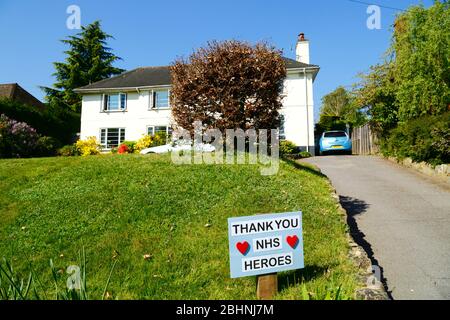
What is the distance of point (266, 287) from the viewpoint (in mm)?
3545

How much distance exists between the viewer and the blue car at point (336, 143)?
20500 mm

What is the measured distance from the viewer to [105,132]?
83.4ft

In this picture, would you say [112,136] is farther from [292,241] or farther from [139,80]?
[292,241]

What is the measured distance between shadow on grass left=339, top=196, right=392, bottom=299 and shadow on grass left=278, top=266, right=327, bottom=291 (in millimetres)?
937

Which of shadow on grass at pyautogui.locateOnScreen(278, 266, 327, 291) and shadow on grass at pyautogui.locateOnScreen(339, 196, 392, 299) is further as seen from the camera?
shadow on grass at pyautogui.locateOnScreen(339, 196, 392, 299)

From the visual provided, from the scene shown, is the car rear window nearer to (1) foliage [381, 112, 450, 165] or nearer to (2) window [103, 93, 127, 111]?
(1) foliage [381, 112, 450, 165]

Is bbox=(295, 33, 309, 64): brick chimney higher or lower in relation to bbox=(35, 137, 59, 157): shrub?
higher

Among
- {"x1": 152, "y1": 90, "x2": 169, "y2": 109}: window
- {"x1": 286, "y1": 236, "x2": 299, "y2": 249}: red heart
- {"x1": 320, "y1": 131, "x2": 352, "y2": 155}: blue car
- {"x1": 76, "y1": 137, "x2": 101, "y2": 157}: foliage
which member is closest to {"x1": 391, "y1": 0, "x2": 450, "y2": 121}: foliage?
{"x1": 320, "y1": 131, "x2": 352, "y2": 155}: blue car

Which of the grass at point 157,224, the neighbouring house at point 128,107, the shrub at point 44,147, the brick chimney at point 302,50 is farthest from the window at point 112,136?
the grass at point 157,224

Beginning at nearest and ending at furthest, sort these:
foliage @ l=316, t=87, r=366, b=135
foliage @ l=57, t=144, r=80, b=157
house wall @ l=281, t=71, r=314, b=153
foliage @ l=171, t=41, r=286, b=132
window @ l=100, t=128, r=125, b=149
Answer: foliage @ l=171, t=41, r=286, b=132, foliage @ l=57, t=144, r=80, b=157, foliage @ l=316, t=87, r=366, b=135, house wall @ l=281, t=71, r=314, b=153, window @ l=100, t=128, r=125, b=149

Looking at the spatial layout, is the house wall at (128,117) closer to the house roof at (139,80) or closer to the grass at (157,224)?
the house roof at (139,80)

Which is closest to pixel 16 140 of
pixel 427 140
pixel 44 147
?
pixel 44 147

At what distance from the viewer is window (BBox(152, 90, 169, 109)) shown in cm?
2464

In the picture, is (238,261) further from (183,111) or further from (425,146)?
(425,146)
